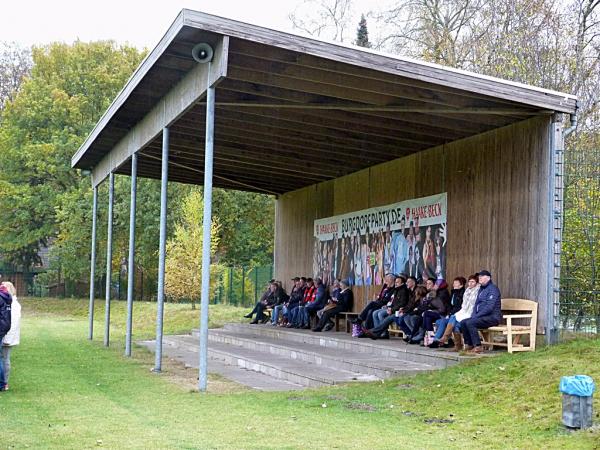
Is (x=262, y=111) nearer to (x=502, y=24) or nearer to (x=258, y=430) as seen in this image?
(x=258, y=430)

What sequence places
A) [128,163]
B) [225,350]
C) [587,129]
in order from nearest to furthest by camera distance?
[225,350] → [587,129] → [128,163]

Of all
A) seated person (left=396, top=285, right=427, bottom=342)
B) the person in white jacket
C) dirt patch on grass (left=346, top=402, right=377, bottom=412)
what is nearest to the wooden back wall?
seated person (left=396, top=285, right=427, bottom=342)

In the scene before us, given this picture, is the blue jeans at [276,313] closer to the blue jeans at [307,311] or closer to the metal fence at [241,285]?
the blue jeans at [307,311]

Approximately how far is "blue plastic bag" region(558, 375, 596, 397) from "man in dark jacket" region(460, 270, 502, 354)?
3.99 metres

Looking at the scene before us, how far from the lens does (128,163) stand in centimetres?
1895

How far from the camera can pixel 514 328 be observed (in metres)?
11.9

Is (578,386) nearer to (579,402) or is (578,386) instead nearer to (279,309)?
(579,402)

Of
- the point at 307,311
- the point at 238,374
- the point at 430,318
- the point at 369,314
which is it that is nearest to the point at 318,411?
the point at 238,374

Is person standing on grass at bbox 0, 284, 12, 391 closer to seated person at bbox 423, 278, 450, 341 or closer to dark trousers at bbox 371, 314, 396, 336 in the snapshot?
seated person at bbox 423, 278, 450, 341

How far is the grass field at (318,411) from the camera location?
7344 mm

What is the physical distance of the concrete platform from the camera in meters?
11.4

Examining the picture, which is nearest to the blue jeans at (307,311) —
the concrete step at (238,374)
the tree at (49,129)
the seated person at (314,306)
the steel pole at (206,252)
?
the seated person at (314,306)

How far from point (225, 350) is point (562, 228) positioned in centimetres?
694

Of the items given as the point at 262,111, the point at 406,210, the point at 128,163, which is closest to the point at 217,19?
the point at 262,111
